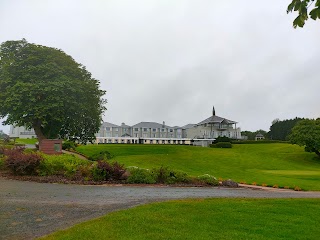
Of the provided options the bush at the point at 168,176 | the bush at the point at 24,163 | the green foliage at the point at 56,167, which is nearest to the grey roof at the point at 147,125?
the green foliage at the point at 56,167

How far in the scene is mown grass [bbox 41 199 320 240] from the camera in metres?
6.50

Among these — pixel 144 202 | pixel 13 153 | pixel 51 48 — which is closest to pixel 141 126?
pixel 51 48

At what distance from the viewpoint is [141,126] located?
289ft

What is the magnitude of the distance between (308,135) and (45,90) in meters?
40.9

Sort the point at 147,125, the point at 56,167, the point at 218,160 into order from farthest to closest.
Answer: the point at 147,125 → the point at 218,160 → the point at 56,167

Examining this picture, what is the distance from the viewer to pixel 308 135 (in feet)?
161

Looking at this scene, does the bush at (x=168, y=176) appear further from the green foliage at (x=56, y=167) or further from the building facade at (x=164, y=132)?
the building facade at (x=164, y=132)

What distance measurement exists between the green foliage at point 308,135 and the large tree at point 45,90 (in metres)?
34.1

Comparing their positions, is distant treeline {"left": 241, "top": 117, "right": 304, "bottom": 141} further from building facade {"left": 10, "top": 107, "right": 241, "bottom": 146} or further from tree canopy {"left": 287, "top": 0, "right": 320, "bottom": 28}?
tree canopy {"left": 287, "top": 0, "right": 320, "bottom": 28}

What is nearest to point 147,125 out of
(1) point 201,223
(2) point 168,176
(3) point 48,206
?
(2) point 168,176

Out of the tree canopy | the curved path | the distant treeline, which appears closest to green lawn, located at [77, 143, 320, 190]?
the curved path

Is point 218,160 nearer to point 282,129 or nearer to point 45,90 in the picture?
point 45,90

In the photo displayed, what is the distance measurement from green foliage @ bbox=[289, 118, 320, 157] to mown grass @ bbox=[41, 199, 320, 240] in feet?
142

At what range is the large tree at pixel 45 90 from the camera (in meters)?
29.5
